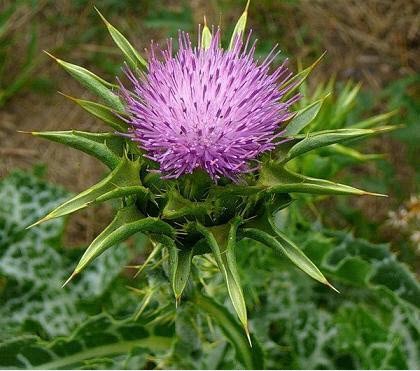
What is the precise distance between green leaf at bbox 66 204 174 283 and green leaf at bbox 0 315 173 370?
575mm

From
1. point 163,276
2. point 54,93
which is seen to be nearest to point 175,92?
point 163,276

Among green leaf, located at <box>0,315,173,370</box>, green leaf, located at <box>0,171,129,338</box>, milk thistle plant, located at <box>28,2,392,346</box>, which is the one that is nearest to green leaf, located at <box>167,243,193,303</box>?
milk thistle plant, located at <box>28,2,392,346</box>

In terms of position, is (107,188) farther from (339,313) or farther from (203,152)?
(339,313)

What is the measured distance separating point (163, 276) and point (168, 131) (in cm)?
42

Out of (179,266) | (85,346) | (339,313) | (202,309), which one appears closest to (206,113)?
(179,266)

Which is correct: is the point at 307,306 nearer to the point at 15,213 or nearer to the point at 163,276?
the point at 163,276

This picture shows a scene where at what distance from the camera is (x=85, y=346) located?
189 cm

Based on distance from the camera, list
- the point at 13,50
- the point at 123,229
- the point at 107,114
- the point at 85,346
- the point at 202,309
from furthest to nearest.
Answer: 1. the point at 13,50
2. the point at 85,346
3. the point at 202,309
4. the point at 107,114
5. the point at 123,229

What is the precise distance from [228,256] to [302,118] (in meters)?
0.33

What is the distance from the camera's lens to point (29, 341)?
75.2 inches

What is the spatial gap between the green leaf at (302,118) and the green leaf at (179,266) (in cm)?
A: 31

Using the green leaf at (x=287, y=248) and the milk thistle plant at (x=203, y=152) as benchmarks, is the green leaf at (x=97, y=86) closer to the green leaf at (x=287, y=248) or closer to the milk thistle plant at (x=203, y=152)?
the milk thistle plant at (x=203, y=152)

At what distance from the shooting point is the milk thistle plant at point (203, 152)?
53.1 inches

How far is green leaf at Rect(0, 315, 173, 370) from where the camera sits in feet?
6.15
